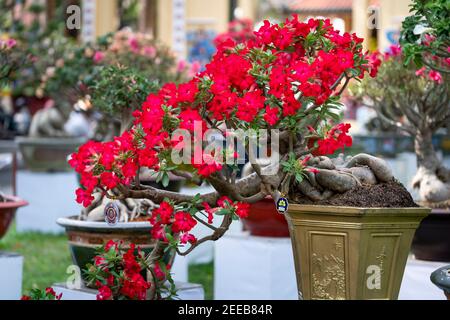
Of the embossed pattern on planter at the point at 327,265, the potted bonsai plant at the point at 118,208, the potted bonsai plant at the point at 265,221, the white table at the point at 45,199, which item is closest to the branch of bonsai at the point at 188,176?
the potted bonsai plant at the point at 118,208

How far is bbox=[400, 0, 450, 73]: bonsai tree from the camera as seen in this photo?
11.4ft

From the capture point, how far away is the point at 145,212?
16.5 feet

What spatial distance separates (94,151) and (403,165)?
6.77m

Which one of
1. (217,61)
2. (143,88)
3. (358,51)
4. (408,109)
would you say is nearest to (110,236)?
(143,88)

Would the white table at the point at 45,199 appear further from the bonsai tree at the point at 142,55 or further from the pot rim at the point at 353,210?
the pot rim at the point at 353,210

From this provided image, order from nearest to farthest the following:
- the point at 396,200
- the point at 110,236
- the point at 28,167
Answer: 1. the point at 396,200
2. the point at 110,236
3. the point at 28,167

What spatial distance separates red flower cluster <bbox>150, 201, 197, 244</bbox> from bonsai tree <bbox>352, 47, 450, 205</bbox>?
226 centimetres

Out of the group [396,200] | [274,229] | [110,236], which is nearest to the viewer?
[396,200]

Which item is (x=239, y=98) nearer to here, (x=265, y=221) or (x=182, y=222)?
(x=182, y=222)

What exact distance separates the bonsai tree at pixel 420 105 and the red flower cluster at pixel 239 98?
1848mm

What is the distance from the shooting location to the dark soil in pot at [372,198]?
363 centimetres

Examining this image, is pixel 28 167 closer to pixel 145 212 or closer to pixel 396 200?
pixel 145 212

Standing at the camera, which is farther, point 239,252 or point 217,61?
point 239,252

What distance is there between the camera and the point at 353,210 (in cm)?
349
